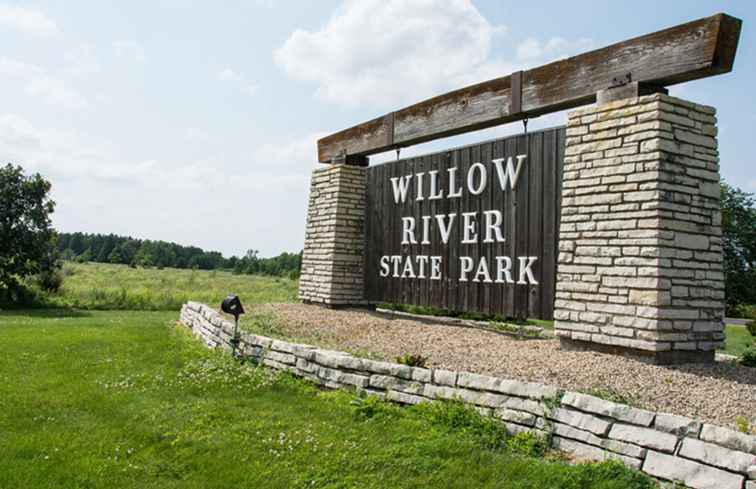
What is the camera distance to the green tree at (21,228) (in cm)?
1817

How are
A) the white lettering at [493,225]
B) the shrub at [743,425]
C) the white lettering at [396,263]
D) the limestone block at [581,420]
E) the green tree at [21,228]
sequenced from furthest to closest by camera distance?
the green tree at [21,228] < the white lettering at [396,263] < the white lettering at [493,225] < the limestone block at [581,420] < the shrub at [743,425]

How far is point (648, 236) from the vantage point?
6.21 meters

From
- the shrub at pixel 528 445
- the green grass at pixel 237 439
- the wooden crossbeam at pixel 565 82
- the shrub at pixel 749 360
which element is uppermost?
the wooden crossbeam at pixel 565 82

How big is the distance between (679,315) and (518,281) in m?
2.34

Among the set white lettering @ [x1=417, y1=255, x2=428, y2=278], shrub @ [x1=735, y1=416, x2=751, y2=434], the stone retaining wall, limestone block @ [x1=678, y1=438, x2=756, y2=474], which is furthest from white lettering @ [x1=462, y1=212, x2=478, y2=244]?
limestone block @ [x1=678, y1=438, x2=756, y2=474]

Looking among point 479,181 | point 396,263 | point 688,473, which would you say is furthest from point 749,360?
point 396,263

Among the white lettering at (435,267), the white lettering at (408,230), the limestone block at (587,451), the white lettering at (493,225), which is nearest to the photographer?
the limestone block at (587,451)

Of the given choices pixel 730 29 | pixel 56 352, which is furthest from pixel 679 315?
pixel 56 352

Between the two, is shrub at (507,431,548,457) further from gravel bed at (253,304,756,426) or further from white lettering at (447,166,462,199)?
white lettering at (447,166,462,199)

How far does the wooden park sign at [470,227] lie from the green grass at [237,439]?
3291 mm

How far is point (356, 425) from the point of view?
529 cm

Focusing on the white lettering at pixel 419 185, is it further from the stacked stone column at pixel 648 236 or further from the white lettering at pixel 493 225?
the stacked stone column at pixel 648 236

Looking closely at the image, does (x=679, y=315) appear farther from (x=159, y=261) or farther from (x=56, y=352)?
(x=159, y=261)

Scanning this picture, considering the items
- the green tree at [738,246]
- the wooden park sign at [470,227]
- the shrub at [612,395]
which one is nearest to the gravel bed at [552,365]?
the shrub at [612,395]
